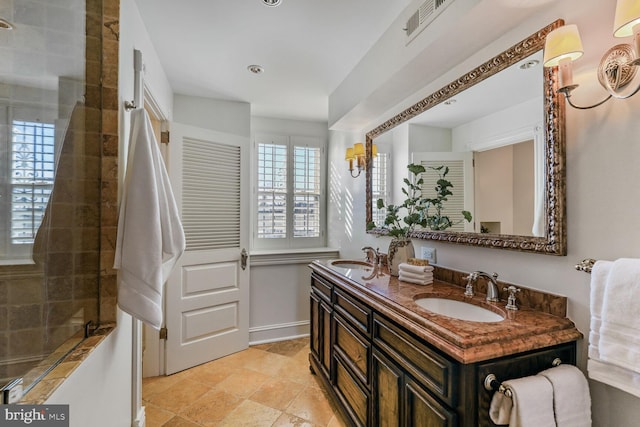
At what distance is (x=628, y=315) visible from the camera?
2.75 feet

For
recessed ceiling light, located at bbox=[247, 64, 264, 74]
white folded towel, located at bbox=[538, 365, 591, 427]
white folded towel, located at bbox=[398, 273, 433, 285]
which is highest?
recessed ceiling light, located at bbox=[247, 64, 264, 74]

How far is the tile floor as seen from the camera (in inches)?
75.7

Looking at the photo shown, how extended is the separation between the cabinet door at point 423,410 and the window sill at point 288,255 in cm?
214

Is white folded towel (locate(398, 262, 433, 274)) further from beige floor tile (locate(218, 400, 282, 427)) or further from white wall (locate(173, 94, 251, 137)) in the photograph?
A: white wall (locate(173, 94, 251, 137))

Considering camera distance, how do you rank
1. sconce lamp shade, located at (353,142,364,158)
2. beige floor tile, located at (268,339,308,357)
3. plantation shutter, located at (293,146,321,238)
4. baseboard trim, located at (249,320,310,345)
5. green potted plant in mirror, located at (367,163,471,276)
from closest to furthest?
green potted plant in mirror, located at (367,163,471,276) < sconce lamp shade, located at (353,142,364,158) < beige floor tile, located at (268,339,308,357) < baseboard trim, located at (249,320,310,345) < plantation shutter, located at (293,146,321,238)

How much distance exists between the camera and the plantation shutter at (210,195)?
258cm

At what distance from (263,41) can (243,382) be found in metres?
2.60

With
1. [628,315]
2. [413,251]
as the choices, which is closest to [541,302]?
[628,315]

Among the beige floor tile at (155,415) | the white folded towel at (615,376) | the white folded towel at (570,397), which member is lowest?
the beige floor tile at (155,415)

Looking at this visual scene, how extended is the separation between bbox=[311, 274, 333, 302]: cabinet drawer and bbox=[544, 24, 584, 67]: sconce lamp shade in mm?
1617

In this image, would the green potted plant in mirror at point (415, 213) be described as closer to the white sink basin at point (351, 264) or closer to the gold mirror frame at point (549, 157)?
the gold mirror frame at point (549, 157)

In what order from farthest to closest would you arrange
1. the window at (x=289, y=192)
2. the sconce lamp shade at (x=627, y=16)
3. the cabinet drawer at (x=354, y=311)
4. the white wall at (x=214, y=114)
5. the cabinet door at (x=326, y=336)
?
the window at (x=289, y=192) < the white wall at (x=214, y=114) < the cabinet door at (x=326, y=336) < the cabinet drawer at (x=354, y=311) < the sconce lamp shade at (x=627, y=16)

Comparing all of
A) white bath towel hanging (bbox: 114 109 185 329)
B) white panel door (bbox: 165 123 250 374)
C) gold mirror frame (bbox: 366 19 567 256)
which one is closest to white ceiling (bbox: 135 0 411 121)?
white panel door (bbox: 165 123 250 374)

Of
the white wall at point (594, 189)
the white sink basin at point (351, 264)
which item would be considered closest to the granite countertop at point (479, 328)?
the white wall at point (594, 189)
